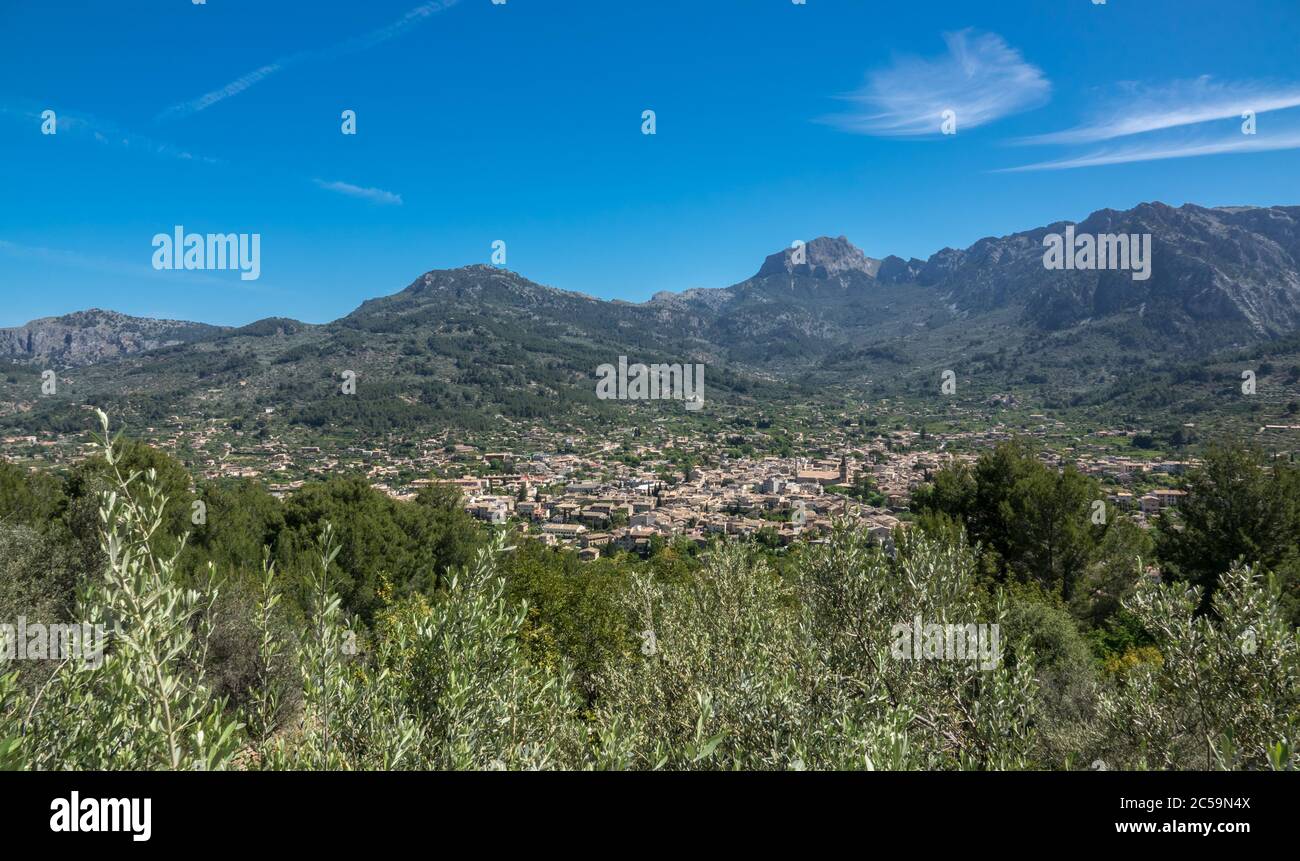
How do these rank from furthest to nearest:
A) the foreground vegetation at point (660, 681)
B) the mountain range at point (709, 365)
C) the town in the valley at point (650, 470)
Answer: the mountain range at point (709, 365)
the town in the valley at point (650, 470)
the foreground vegetation at point (660, 681)

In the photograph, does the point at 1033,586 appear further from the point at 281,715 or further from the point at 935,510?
the point at 281,715

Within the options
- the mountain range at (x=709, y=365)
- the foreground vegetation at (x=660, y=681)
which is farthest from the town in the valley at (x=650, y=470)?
the foreground vegetation at (x=660, y=681)

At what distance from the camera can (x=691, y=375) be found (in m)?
174

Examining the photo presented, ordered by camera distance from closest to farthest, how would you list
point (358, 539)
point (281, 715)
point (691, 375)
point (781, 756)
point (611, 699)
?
point (781, 756), point (611, 699), point (281, 715), point (358, 539), point (691, 375)

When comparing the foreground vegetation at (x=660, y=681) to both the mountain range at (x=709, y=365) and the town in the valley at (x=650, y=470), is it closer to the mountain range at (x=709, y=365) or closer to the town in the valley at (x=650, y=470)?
the town in the valley at (x=650, y=470)

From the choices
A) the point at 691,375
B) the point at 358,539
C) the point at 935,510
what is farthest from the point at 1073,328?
the point at 358,539

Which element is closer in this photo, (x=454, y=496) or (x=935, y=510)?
(x=935, y=510)

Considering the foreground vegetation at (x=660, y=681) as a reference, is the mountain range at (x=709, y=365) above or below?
above

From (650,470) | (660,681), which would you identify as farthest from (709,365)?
(660,681)

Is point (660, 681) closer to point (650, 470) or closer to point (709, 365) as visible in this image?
point (650, 470)

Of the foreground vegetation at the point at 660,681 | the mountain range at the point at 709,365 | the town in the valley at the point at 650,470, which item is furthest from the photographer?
the mountain range at the point at 709,365

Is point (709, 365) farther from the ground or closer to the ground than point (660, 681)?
farther from the ground
